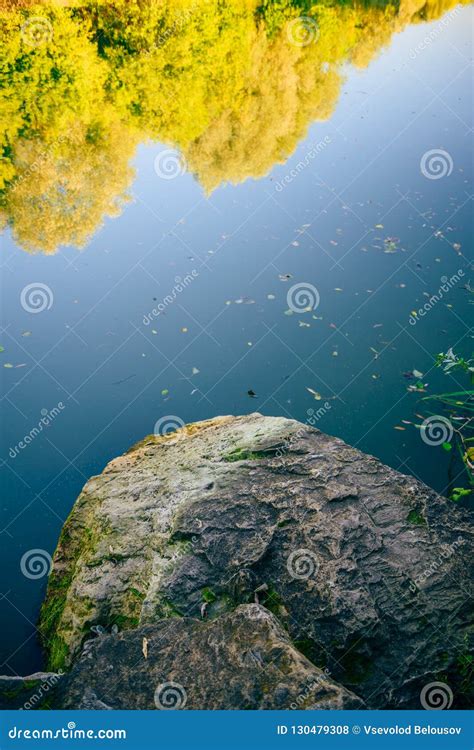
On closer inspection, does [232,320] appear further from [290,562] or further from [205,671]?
[205,671]

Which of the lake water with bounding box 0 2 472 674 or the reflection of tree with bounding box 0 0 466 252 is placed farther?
the reflection of tree with bounding box 0 0 466 252

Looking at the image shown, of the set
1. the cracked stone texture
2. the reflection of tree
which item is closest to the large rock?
the cracked stone texture

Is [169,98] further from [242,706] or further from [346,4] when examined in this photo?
[242,706]

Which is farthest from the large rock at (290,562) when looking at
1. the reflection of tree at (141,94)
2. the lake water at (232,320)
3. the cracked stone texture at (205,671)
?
the reflection of tree at (141,94)

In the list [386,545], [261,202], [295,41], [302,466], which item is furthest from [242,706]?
[295,41]

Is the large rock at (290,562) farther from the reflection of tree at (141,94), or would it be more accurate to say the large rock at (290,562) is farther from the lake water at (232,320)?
the reflection of tree at (141,94)

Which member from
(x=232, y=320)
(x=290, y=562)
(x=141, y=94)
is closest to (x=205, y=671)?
(x=290, y=562)

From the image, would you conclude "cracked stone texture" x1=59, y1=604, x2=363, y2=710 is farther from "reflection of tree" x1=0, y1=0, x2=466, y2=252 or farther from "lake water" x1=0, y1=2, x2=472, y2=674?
"reflection of tree" x1=0, y1=0, x2=466, y2=252
